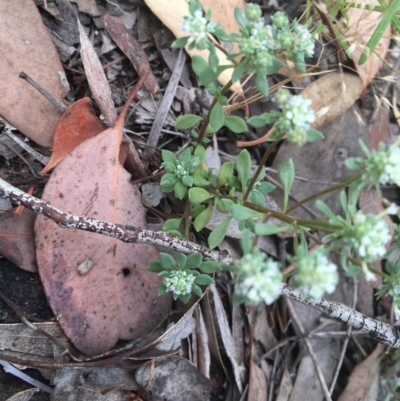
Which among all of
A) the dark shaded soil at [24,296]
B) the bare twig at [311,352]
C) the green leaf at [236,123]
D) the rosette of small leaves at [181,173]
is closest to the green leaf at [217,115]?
the green leaf at [236,123]

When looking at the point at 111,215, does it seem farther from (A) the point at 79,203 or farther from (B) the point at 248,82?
(B) the point at 248,82

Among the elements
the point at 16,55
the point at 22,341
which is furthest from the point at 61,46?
the point at 22,341

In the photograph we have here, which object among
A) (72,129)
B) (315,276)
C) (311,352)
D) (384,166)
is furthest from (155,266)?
(311,352)

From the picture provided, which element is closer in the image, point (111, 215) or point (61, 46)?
point (111, 215)

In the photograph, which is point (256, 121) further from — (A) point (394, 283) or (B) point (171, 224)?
(A) point (394, 283)

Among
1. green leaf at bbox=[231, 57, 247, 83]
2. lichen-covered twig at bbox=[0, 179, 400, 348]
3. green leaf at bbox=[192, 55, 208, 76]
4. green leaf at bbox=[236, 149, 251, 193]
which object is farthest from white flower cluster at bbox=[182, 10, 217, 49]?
lichen-covered twig at bbox=[0, 179, 400, 348]

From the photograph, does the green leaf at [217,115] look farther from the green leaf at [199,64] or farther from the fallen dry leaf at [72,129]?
the fallen dry leaf at [72,129]
